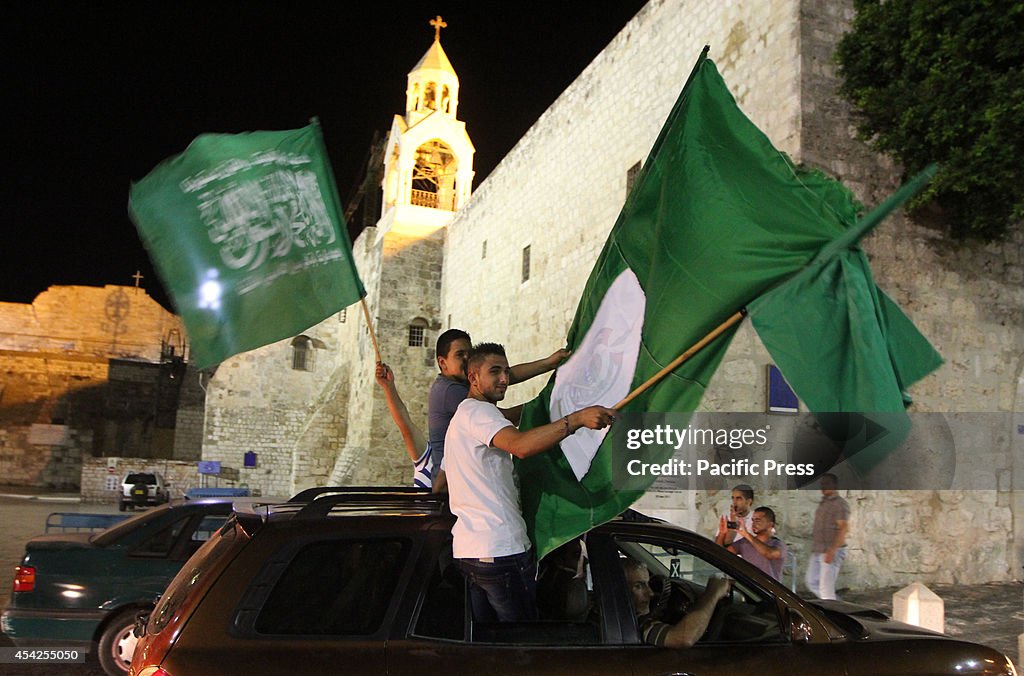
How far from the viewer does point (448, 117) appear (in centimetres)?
2264

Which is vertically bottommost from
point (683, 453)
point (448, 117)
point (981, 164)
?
point (683, 453)

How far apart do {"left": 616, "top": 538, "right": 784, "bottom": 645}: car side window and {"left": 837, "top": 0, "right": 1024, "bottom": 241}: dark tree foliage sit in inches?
235

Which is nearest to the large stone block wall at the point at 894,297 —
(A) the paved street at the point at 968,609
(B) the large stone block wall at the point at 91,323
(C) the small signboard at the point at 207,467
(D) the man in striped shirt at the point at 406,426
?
(A) the paved street at the point at 968,609

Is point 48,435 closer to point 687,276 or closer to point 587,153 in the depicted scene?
point 587,153

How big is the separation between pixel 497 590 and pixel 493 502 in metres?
0.32

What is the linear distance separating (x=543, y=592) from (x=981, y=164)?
269 inches

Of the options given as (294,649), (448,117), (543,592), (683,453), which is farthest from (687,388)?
(448,117)

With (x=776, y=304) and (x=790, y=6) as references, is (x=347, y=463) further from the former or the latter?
(x=776, y=304)

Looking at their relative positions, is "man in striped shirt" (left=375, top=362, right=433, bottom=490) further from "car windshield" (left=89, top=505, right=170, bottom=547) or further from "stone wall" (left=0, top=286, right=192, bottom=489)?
"stone wall" (left=0, top=286, right=192, bottom=489)

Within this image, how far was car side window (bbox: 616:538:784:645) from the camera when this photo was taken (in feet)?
9.16

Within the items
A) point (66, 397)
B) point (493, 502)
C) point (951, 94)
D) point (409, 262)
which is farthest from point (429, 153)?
point (493, 502)

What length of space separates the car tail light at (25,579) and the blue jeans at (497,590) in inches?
153

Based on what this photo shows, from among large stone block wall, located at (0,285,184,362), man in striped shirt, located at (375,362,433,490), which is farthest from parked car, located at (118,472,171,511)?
large stone block wall, located at (0,285,184,362)

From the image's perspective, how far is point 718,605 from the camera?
290 centimetres
